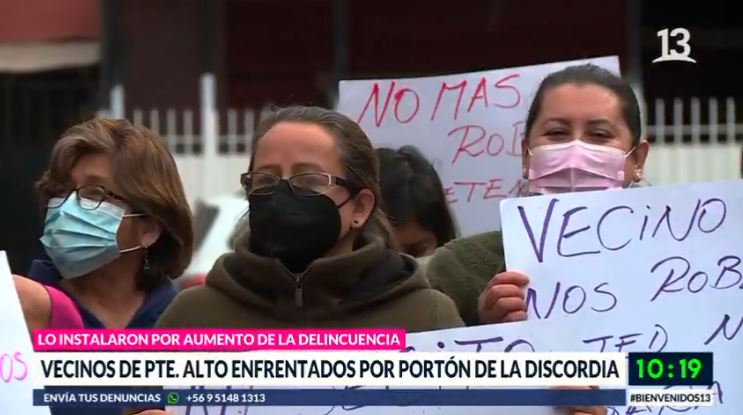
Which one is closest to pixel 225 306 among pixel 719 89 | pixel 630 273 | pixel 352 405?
pixel 352 405

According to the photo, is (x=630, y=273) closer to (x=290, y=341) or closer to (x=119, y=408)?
(x=290, y=341)

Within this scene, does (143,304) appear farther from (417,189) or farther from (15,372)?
(417,189)

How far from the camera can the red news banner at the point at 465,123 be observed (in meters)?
3.26

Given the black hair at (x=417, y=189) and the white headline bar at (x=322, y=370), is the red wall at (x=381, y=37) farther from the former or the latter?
the white headline bar at (x=322, y=370)

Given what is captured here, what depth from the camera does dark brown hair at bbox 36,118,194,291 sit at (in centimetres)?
249

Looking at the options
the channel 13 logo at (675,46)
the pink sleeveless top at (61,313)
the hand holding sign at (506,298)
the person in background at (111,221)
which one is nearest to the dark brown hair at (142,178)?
the person in background at (111,221)

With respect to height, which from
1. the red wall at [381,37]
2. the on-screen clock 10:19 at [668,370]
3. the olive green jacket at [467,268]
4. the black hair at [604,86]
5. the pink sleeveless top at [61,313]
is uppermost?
the red wall at [381,37]

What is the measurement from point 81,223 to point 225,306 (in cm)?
42

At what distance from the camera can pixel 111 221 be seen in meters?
2.48

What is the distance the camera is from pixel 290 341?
1.94m

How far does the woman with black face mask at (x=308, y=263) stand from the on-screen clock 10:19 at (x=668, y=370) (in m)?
0.31

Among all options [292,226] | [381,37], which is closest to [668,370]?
[292,226]

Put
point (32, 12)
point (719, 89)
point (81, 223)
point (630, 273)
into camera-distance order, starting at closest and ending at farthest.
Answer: point (630, 273) < point (81, 223) < point (719, 89) < point (32, 12)

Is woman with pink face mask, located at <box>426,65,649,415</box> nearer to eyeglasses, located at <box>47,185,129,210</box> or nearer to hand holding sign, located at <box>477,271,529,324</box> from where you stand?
hand holding sign, located at <box>477,271,529,324</box>
